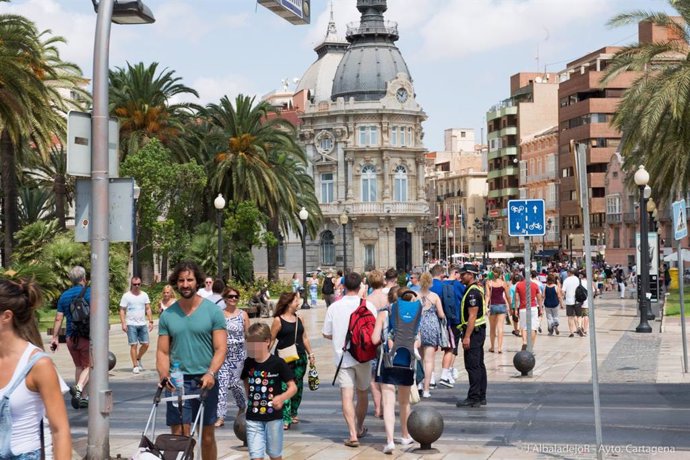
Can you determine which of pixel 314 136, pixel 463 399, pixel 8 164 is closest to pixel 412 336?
pixel 463 399

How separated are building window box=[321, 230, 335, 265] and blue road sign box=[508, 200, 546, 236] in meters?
76.5

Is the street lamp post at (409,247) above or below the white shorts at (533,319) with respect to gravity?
above

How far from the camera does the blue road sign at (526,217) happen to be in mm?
17391

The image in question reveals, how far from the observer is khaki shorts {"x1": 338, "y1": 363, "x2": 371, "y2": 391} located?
1114cm

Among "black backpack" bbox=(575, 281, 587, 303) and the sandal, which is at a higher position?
"black backpack" bbox=(575, 281, 587, 303)

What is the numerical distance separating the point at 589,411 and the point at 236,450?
4.80 metres

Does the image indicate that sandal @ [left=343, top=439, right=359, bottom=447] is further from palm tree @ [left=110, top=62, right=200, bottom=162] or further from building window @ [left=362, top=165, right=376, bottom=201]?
building window @ [left=362, top=165, right=376, bottom=201]

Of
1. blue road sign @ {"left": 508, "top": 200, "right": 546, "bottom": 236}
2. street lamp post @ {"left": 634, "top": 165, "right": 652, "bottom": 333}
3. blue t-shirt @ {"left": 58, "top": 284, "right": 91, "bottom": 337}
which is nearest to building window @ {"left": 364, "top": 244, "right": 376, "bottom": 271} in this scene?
street lamp post @ {"left": 634, "top": 165, "right": 652, "bottom": 333}

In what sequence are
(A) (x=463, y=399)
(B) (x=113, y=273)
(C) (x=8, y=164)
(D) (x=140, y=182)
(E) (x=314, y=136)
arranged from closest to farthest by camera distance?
1. (A) (x=463, y=399)
2. (C) (x=8, y=164)
3. (B) (x=113, y=273)
4. (D) (x=140, y=182)
5. (E) (x=314, y=136)

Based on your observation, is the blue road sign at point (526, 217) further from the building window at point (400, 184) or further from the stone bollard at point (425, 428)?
the building window at point (400, 184)

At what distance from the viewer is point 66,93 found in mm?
96438

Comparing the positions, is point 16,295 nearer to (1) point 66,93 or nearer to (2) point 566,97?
(1) point 66,93

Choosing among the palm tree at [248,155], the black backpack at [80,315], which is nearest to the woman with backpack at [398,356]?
the black backpack at [80,315]

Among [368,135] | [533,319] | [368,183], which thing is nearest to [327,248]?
[368,183]
